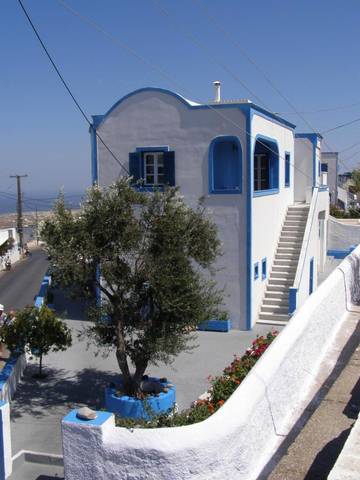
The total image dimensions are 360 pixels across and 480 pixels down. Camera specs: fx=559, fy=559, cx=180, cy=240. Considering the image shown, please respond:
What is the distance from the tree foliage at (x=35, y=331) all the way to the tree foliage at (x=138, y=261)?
2.78m

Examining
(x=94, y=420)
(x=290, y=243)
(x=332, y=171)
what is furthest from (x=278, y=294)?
(x=332, y=171)

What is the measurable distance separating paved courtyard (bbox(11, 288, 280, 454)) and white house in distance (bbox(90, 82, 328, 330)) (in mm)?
1704

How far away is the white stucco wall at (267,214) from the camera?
19.5 m

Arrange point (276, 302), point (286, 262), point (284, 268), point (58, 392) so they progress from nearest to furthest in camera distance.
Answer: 1. point (58, 392)
2. point (276, 302)
3. point (284, 268)
4. point (286, 262)

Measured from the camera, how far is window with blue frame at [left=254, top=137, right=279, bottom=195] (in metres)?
22.4

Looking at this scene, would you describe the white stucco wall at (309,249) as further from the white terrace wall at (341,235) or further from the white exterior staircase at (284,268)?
the white terrace wall at (341,235)

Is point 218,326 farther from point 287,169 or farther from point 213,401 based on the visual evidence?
point 213,401

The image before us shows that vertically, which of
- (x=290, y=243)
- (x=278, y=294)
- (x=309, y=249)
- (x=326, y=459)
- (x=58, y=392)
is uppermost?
(x=290, y=243)

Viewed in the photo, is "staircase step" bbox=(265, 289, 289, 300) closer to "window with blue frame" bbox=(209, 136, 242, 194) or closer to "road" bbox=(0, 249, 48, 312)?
"window with blue frame" bbox=(209, 136, 242, 194)

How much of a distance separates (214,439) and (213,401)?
326 cm

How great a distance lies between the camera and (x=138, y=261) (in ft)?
38.7

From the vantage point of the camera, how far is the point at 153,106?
1952cm

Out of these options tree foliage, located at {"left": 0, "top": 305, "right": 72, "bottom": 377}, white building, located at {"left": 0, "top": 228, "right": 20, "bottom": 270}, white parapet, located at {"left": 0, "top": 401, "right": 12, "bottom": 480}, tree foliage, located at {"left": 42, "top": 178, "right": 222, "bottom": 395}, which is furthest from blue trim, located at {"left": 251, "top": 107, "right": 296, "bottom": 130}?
white building, located at {"left": 0, "top": 228, "right": 20, "bottom": 270}

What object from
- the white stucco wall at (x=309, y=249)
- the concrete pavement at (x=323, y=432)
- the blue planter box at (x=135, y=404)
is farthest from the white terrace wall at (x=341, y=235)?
the concrete pavement at (x=323, y=432)
